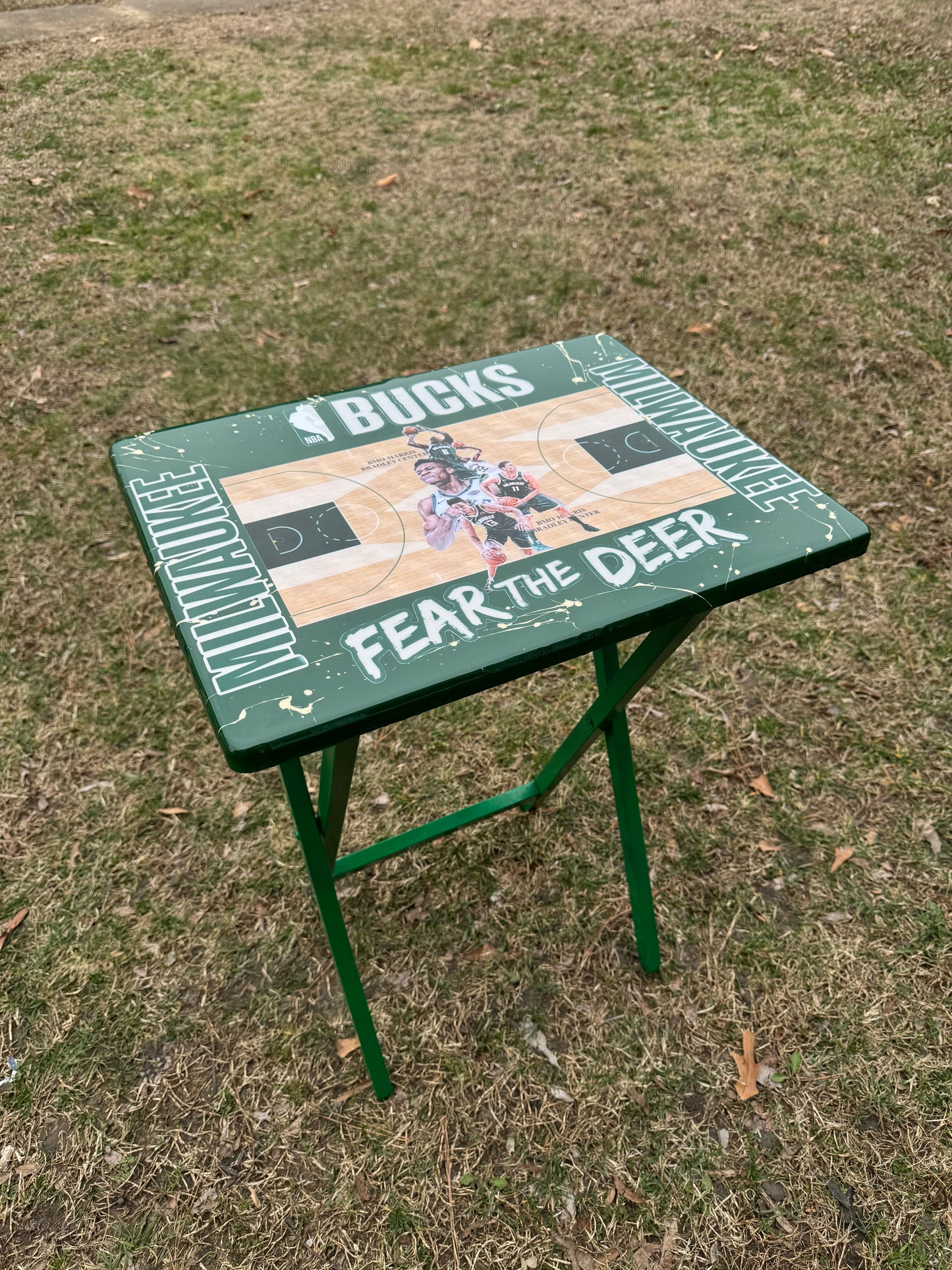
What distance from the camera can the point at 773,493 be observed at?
178cm

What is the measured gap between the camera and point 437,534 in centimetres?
167

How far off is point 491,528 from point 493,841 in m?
1.25

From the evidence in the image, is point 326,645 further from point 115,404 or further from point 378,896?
point 115,404

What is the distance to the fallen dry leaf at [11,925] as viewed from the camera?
Result: 238cm

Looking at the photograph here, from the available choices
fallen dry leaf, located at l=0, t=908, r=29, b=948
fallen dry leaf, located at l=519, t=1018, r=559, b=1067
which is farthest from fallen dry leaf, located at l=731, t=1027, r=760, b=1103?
fallen dry leaf, located at l=0, t=908, r=29, b=948

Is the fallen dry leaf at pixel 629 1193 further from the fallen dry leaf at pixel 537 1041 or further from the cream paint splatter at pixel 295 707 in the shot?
the cream paint splatter at pixel 295 707

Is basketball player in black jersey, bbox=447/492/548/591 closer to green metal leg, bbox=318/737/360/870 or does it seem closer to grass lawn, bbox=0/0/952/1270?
green metal leg, bbox=318/737/360/870

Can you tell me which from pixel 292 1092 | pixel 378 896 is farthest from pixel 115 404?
pixel 292 1092

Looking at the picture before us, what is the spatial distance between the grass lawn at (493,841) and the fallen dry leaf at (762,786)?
2 centimetres

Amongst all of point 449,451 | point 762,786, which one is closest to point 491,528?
point 449,451

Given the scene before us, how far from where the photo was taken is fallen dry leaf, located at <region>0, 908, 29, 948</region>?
2.38 metres

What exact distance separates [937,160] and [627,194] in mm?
2053

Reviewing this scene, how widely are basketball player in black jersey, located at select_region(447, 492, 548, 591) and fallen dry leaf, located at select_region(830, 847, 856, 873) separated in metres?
1.53

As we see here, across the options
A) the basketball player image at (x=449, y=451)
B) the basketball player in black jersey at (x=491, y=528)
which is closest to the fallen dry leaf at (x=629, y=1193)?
the basketball player in black jersey at (x=491, y=528)
